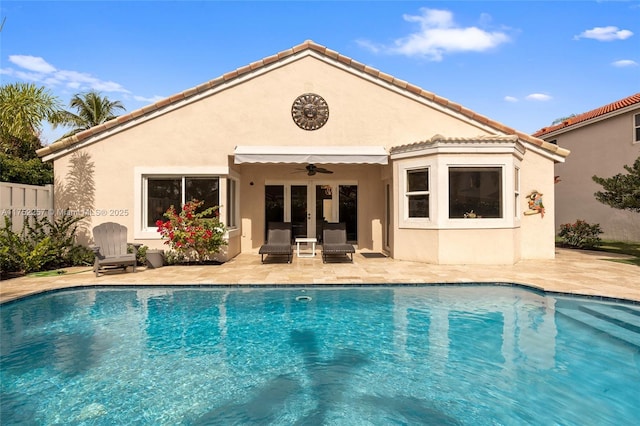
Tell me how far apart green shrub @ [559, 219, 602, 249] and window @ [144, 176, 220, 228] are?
1068 inches

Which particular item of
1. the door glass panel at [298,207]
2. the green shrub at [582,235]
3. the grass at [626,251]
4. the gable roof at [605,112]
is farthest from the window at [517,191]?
the gable roof at [605,112]

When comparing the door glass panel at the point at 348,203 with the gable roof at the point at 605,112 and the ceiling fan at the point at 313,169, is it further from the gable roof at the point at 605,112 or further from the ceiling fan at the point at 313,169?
the gable roof at the point at 605,112

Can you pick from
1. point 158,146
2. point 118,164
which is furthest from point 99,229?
point 158,146

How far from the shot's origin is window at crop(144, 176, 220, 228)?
1962 centimetres

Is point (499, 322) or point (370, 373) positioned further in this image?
point (499, 322)

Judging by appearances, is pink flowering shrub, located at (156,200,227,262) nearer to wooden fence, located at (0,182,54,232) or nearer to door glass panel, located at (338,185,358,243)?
wooden fence, located at (0,182,54,232)

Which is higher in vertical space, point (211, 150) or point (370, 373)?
point (211, 150)

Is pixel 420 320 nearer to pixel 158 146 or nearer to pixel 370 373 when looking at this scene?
pixel 370 373

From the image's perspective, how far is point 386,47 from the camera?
88.7 ft

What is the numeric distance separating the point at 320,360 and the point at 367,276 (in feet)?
24.5

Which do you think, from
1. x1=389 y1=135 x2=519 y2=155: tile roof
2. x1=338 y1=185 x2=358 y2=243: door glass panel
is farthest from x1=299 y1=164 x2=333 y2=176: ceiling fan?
x1=389 y1=135 x2=519 y2=155: tile roof

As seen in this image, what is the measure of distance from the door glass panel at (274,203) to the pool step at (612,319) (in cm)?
1684

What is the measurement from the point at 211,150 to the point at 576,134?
36.3 metres

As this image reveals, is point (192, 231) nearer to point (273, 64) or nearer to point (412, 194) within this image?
point (273, 64)
